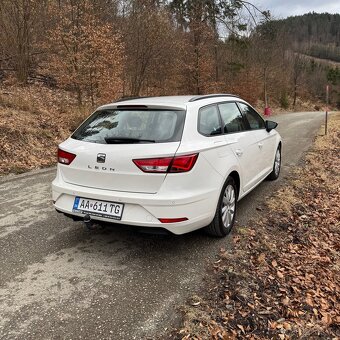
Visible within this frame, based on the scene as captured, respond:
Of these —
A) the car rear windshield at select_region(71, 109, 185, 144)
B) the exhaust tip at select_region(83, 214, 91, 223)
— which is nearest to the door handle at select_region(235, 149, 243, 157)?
the car rear windshield at select_region(71, 109, 185, 144)

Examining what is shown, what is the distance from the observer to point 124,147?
3.72 m

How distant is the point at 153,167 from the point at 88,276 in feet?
4.11

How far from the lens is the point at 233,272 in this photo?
3840 millimetres

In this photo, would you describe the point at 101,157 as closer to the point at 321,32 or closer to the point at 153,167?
the point at 153,167

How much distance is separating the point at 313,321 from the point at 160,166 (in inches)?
80.3

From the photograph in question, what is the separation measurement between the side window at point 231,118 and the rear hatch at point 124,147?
1.02 metres

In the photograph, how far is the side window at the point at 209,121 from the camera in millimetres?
4168

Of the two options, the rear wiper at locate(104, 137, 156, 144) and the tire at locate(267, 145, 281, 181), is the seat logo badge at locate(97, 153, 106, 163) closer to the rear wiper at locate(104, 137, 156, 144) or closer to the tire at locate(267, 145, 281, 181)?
the rear wiper at locate(104, 137, 156, 144)

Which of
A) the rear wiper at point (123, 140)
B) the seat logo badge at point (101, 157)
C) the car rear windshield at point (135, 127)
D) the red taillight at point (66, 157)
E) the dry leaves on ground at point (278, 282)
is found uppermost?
the car rear windshield at point (135, 127)

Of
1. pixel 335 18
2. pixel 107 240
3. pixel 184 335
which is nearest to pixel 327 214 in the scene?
pixel 107 240

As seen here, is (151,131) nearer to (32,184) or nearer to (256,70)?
(32,184)

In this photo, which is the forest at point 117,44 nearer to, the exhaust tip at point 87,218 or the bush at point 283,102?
the exhaust tip at point 87,218

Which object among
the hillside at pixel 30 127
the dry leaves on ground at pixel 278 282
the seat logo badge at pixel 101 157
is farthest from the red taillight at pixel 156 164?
the hillside at pixel 30 127

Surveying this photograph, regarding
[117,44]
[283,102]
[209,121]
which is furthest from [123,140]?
[283,102]
